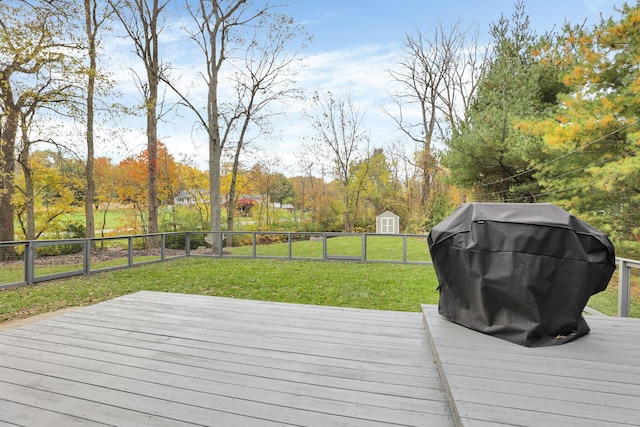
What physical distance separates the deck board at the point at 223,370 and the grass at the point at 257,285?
5.74ft

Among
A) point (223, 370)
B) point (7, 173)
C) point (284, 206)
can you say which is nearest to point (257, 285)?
point (223, 370)

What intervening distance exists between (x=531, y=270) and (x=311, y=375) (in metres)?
1.50

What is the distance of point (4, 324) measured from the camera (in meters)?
3.55

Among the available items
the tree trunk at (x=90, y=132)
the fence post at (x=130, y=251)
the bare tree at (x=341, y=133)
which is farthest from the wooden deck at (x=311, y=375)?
the bare tree at (x=341, y=133)

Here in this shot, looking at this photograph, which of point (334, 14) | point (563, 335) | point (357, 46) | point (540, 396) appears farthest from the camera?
point (357, 46)

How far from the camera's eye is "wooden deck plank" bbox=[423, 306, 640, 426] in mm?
1347

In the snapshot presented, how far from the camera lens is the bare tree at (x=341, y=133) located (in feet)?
55.1

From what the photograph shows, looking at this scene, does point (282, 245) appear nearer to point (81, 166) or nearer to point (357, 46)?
point (81, 166)

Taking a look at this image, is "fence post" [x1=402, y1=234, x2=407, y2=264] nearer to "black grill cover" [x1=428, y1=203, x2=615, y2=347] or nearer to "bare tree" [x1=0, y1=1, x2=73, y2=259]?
"black grill cover" [x1=428, y1=203, x2=615, y2=347]

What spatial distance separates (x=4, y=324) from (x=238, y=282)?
3002 mm

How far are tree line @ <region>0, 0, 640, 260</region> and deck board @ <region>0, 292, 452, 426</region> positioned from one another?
5499mm

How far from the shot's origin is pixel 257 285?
5.60 m

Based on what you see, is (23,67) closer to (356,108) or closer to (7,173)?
(7,173)

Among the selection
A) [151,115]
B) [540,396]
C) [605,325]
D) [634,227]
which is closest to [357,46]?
[151,115]
